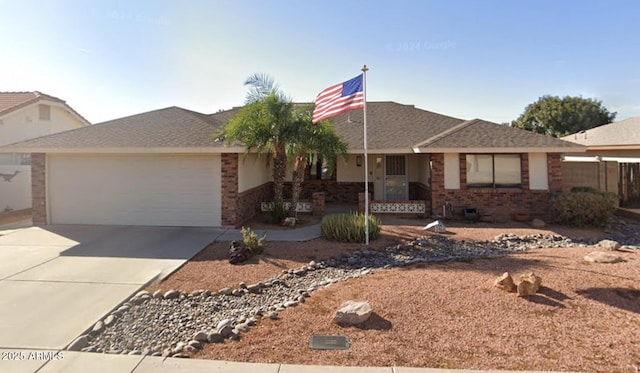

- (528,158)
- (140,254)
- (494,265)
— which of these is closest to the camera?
(494,265)

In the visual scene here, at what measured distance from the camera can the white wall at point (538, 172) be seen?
38.9 feet

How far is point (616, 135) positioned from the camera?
17.9 metres

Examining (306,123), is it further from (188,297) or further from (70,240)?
(70,240)

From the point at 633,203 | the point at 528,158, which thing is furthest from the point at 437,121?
the point at 633,203

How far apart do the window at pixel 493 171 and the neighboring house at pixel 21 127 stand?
17341 mm

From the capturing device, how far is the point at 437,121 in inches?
650

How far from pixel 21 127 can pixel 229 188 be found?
14041mm

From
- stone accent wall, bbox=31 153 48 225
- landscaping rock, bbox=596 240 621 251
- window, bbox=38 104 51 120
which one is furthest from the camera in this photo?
window, bbox=38 104 51 120

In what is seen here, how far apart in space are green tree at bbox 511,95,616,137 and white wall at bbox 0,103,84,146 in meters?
42.1

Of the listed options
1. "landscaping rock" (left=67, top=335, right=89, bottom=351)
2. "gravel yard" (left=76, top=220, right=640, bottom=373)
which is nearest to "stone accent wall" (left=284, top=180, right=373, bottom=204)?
"gravel yard" (left=76, top=220, right=640, bottom=373)

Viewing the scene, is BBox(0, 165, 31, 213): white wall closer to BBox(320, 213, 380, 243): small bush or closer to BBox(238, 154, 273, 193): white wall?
BBox(238, 154, 273, 193): white wall

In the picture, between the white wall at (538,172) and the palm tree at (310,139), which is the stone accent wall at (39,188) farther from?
the white wall at (538,172)

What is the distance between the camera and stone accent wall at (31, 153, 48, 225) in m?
11.1

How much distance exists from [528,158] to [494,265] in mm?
6739
